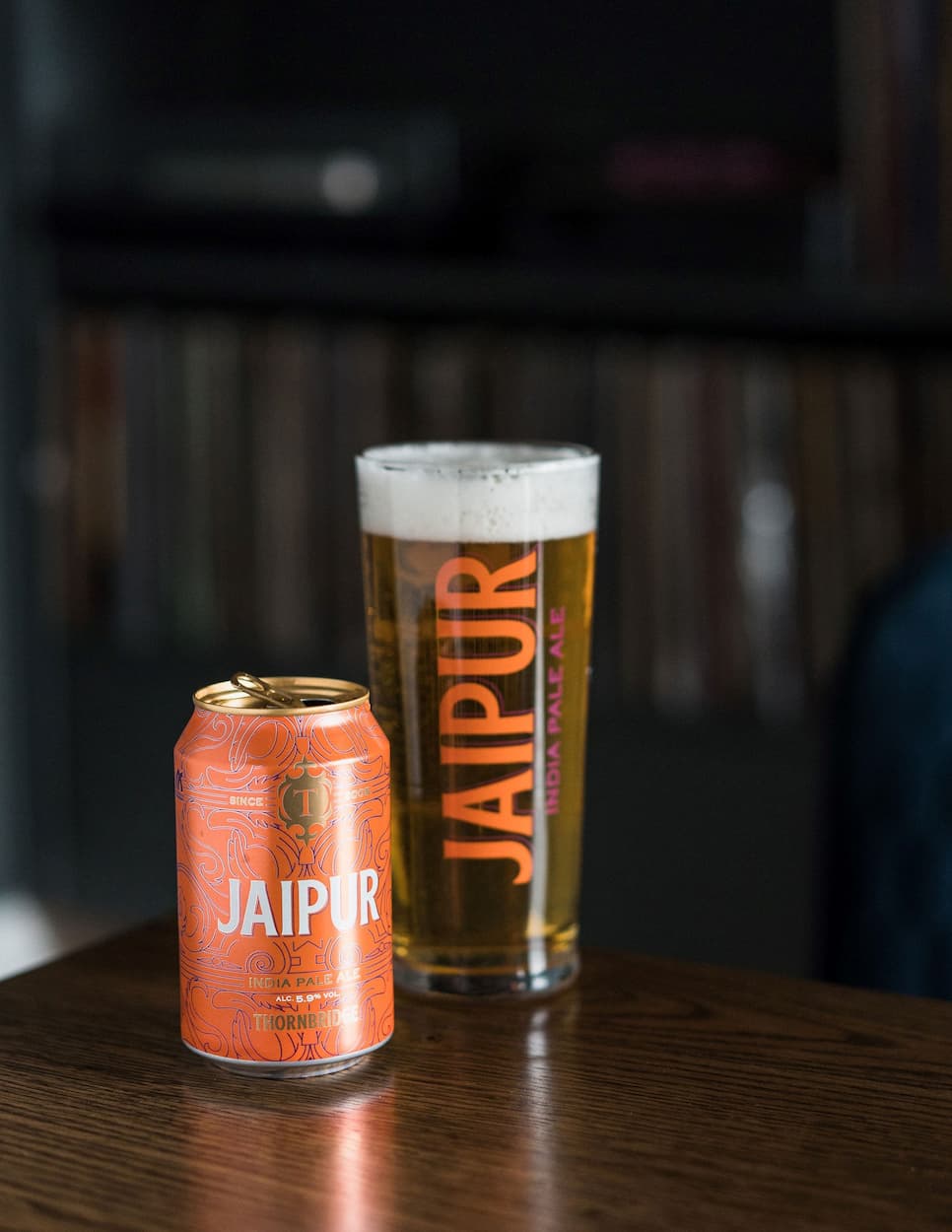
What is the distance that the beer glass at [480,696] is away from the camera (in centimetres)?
71

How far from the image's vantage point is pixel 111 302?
7.79ft

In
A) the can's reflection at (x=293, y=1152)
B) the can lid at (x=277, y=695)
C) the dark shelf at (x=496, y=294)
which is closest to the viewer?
the can's reflection at (x=293, y=1152)

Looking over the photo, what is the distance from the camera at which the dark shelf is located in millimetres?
1892

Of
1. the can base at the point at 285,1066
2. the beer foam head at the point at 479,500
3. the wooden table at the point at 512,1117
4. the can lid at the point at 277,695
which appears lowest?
the wooden table at the point at 512,1117

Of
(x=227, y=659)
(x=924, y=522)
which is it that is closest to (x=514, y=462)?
(x=924, y=522)

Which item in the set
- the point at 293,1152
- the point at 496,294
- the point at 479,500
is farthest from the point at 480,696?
the point at 496,294

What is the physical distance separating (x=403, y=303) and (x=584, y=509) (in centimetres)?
149

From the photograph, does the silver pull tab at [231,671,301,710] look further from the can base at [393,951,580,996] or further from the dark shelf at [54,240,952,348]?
the dark shelf at [54,240,952,348]

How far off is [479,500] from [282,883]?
0.18 m

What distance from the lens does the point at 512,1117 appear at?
0.62 m

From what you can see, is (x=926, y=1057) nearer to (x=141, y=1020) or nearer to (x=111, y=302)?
(x=141, y=1020)

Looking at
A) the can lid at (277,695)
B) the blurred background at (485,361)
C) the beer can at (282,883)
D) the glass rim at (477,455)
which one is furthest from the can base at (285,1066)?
the blurred background at (485,361)

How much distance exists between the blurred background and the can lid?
1254 mm

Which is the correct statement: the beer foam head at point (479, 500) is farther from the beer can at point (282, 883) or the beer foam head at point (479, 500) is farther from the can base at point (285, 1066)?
the can base at point (285, 1066)
